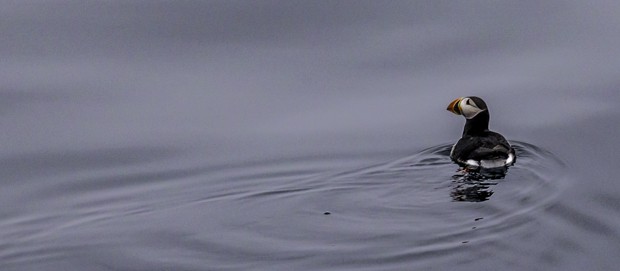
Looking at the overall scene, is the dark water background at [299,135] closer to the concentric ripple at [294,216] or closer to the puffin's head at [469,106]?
the concentric ripple at [294,216]

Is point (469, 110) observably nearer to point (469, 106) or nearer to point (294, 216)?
point (469, 106)

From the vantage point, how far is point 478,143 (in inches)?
489

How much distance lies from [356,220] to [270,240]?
79 centimetres

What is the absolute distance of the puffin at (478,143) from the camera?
12156mm

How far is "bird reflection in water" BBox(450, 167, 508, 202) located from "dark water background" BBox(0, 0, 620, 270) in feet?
0.23

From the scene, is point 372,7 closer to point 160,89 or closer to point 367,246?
point 160,89

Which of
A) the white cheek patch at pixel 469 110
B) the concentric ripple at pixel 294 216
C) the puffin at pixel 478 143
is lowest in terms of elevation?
the concentric ripple at pixel 294 216

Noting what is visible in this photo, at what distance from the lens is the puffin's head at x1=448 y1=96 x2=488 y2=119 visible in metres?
12.8

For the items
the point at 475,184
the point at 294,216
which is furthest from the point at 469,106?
the point at 294,216

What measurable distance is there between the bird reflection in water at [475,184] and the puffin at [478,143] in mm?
111

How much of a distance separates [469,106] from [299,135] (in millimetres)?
1644

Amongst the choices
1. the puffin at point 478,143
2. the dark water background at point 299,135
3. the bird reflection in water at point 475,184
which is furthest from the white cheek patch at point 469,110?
the bird reflection in water at point 475,184

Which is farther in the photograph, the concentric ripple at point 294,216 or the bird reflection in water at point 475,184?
the bird reflection in water at point 475,184

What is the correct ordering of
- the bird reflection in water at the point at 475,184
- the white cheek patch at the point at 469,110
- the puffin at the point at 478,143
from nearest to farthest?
the bird reflection in water at the point at 475,184, the puffin at the point at 478,143, the white cheek patch at the point at 469,110
